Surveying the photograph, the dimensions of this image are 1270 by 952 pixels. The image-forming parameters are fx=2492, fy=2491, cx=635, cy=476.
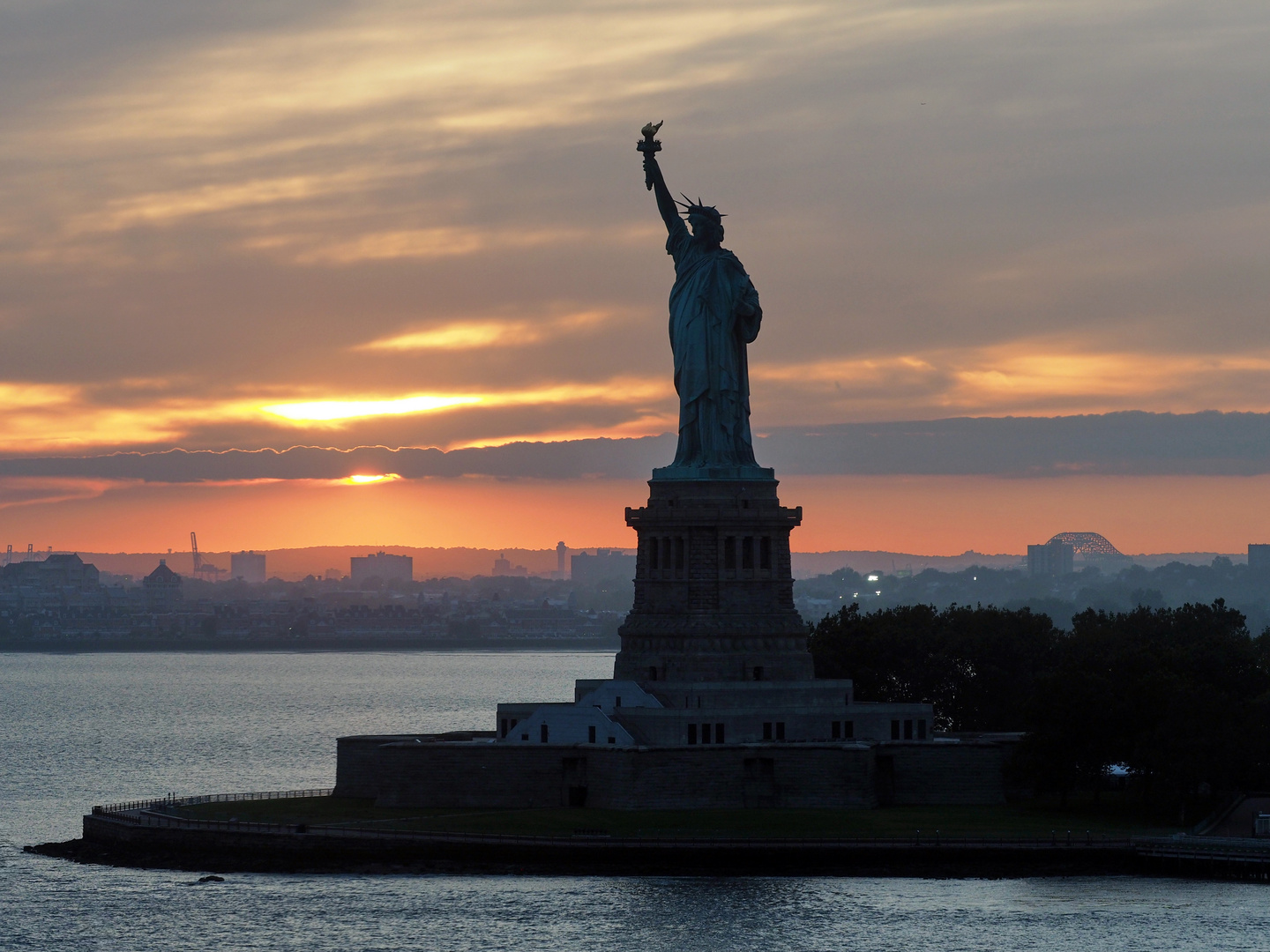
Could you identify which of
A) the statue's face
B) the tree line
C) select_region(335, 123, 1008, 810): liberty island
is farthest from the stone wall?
the statue's face

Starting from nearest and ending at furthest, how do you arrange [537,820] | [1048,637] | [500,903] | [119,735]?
1. [500,903]
2. [537,820]
3. [1048,637]
4. [119,735]

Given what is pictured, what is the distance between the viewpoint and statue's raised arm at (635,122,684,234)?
98500 millimetres

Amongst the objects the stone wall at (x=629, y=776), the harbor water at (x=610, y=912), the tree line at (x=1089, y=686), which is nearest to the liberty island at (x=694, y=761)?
the stone wall at (x=629, y=776)

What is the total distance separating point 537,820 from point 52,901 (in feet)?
53.9

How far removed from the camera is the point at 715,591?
94.7 metres

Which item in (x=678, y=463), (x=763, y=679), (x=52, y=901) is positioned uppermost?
(x=678, y=463)

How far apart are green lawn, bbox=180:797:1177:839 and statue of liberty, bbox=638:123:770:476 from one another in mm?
15298

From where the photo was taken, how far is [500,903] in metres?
76.8

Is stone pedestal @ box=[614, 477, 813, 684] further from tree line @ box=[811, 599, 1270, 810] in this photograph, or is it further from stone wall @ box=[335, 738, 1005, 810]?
tree line @ box=[811, 599, 1270, 810]

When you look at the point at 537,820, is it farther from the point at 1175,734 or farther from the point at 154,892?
the point at 1175,734

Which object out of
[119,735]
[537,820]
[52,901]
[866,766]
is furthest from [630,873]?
[119,735]

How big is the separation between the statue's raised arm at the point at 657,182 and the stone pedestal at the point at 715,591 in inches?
409

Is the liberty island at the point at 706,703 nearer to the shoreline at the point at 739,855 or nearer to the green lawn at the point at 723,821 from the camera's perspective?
the green lawn at the point at 723,821

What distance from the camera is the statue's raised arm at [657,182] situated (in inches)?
3878
